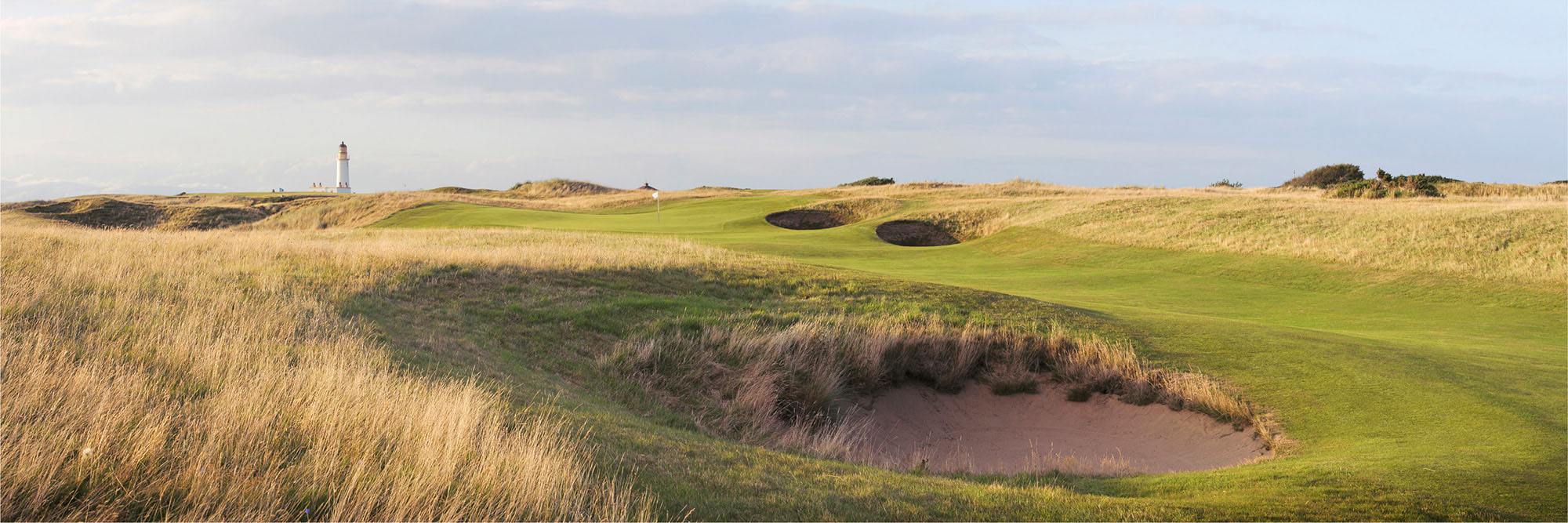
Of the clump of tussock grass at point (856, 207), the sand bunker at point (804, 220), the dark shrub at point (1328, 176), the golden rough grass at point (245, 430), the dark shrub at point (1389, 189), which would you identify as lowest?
the golden rough grass at point (245, 430)

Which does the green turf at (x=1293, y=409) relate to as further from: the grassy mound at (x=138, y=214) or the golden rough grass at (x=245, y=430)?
the grassy mound at (x=138, y=214)

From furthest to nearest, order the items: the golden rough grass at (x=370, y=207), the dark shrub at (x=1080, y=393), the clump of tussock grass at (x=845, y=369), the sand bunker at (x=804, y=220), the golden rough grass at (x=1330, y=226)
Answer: the sand bunker at (x=804, y=220) < the golden rough grass at (x=370, y=207) < the golden rough grass at (x=1330, y=226) < the dark shrub at (x=1080, y=393) < the clump of tussock grass at (x=845, y=369)

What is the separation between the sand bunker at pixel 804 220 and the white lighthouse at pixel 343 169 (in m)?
74.9

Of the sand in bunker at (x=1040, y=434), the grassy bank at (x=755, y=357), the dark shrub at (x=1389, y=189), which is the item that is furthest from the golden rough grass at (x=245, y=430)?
the dark shrub at (x=1389, y=189)

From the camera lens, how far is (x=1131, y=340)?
12.8 metres

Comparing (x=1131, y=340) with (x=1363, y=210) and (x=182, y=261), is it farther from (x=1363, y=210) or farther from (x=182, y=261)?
(x=1363, y=210)

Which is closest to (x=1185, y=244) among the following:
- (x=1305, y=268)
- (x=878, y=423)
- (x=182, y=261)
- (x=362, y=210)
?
(x=1305, y=268)

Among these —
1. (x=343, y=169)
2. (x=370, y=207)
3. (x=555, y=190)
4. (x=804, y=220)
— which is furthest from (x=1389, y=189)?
(x=343, y=169)

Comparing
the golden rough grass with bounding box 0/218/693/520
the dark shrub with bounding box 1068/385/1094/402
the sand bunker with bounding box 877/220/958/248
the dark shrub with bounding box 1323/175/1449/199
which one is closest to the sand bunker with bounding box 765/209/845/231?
the sand bunker with bounding box 877/220/958/248

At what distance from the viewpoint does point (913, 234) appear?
3522cm

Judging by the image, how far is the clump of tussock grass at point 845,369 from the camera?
10461 millimetres

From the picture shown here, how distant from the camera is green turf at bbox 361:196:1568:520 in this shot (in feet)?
19.7

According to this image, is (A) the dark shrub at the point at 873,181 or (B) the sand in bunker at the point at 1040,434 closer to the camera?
(B) the sand in bunker at the point at 1040,434

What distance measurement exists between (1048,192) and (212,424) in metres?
45.9
